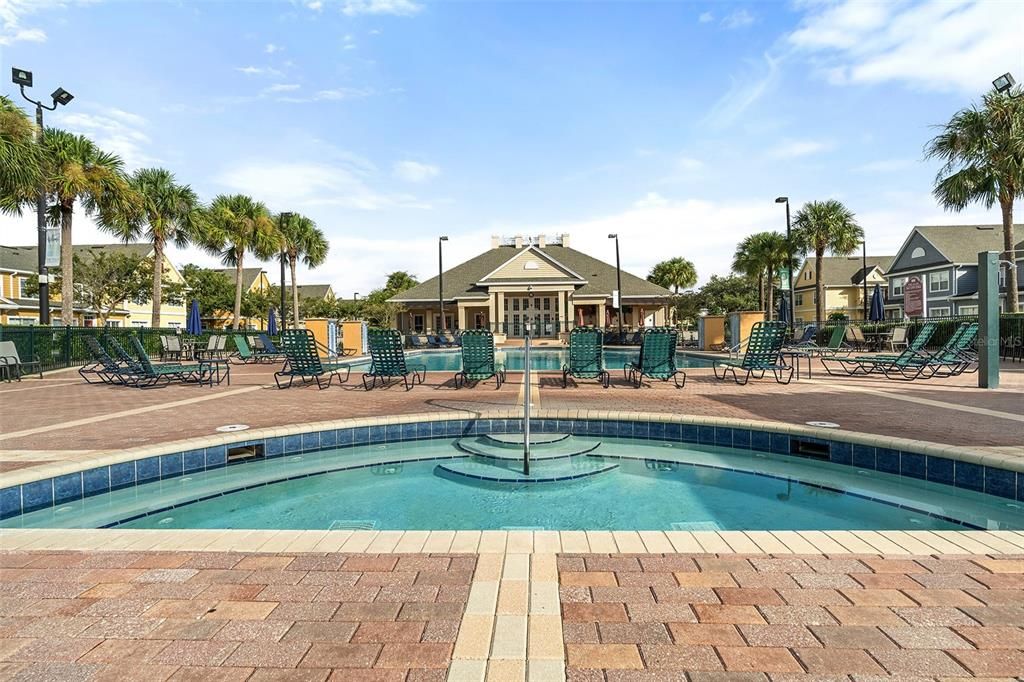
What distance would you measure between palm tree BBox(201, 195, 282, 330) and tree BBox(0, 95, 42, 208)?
51.1 ft

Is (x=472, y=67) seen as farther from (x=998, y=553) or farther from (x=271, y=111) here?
(x=998, y=553)

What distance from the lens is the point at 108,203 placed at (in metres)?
21.0

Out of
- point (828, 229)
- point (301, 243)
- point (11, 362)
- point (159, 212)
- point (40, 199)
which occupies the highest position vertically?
point (301, 243)

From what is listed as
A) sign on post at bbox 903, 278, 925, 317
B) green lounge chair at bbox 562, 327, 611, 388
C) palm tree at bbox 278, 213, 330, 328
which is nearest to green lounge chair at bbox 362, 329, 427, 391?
green lounge chair at bbox 562, 327, 611, 388

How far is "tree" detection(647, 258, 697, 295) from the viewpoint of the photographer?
5150 centimetres

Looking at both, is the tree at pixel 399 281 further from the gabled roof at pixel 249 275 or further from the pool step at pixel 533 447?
the pool step at pixel 533 447

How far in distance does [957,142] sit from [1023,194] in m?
3.57

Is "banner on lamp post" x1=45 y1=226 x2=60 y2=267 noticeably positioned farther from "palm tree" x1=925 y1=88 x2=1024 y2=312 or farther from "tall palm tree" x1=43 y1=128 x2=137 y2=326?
"palm tree" x1=925 y1=88 x2=1024 y2=312

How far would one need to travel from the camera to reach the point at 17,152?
13.0 meters

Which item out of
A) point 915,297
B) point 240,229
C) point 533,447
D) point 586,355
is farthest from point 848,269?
point 533,447

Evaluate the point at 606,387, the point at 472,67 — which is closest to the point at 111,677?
the point at 606,387

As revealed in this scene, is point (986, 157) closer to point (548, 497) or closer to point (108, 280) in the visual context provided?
point (548, 497)

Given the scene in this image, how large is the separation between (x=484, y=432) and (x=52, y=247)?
1595 centimetres

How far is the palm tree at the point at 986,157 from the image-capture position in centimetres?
1905
